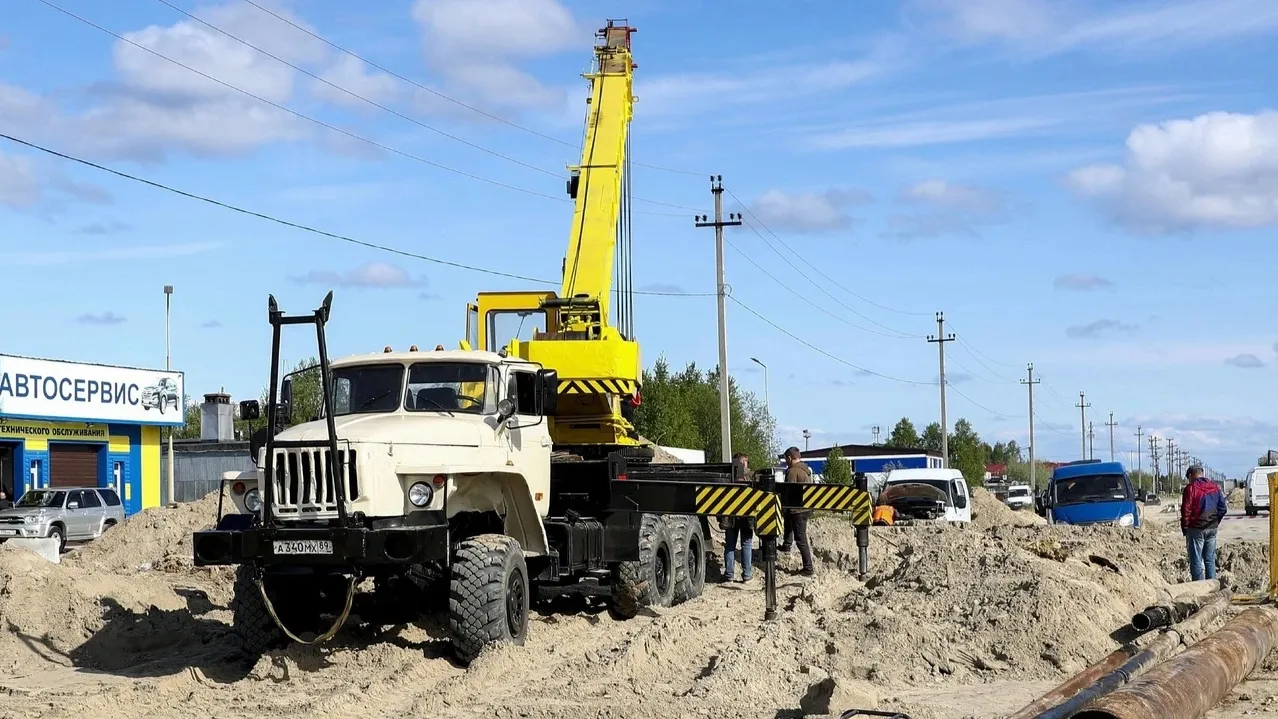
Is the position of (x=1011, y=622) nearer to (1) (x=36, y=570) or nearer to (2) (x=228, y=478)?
(2) (x=228, y=478)

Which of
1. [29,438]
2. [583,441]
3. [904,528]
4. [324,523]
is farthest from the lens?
[29,438]

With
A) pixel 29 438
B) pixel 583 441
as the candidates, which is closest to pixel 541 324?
pixel 583 441

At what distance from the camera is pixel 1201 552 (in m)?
18.2

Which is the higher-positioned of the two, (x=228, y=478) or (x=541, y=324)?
(x=541, y=324)

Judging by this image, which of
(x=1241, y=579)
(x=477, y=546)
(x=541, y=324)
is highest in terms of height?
(x=541, y=324)

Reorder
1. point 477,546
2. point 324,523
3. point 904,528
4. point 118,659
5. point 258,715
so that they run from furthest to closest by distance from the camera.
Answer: point 904,528 → point 118,659 → point 477,546 → point 324,523 → point 258,715

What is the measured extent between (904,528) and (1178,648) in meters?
12.4

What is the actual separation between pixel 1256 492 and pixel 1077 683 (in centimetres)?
4334

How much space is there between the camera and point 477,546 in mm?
12078

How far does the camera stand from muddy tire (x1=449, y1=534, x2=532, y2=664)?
11.7m

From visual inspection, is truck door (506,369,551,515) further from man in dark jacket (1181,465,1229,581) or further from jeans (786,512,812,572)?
man in dark jacket (1181,465,1229,581)

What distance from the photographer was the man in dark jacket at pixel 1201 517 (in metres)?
17.7

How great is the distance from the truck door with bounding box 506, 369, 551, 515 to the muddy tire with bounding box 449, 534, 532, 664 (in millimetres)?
1221

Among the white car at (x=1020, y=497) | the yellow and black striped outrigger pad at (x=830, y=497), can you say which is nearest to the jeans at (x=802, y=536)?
the yellow and black striped outrigger pad at (x=830, y=497)
